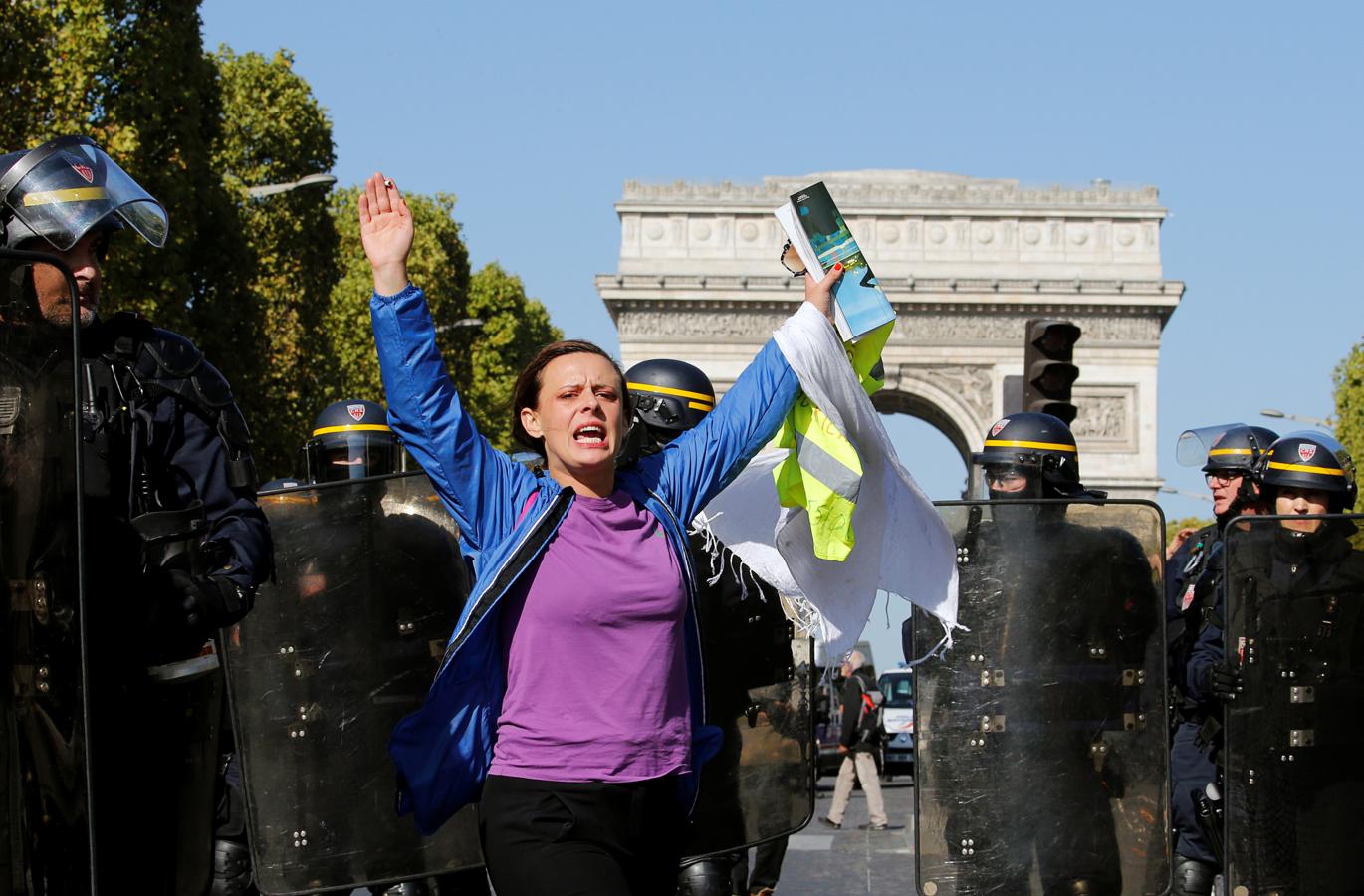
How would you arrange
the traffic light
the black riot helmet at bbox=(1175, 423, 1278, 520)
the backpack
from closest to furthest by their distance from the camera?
the black riot helmet at bbox=(1175, 423, 1278, 520) < the traffic light < the backpack

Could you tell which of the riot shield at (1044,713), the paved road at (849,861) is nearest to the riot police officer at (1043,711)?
the riot shield at (1044,713)

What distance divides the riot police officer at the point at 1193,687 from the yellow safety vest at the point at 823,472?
82.5 inches

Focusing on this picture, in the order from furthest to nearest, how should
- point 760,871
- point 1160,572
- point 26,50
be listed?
point 26,50, point 760,871, point 1160,572

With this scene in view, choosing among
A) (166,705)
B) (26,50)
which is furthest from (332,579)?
(26,50)

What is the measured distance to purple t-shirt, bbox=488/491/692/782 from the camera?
379 cm

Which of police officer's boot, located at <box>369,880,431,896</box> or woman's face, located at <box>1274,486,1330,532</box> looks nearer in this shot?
police officer's boot, located at <box>369,880,431,896</box>

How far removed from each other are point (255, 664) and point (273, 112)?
83.8ft

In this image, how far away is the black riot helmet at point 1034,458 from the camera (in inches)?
281

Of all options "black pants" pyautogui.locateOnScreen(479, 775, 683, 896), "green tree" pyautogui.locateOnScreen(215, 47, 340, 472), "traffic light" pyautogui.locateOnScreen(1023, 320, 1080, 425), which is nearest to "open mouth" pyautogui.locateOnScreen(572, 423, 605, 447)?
"black pants" pyautogui.locateOnScreen(479, 775, 683, 896)

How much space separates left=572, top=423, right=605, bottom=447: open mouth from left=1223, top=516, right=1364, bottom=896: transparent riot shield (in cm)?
275

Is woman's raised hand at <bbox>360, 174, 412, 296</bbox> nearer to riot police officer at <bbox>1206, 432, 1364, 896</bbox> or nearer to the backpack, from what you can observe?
riot police officer at <bbox>1206, 432, 1364, 896</bbox>

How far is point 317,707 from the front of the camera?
19.9ft

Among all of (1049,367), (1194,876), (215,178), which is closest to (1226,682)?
(1194,876)

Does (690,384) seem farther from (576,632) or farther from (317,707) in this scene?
(576,632)
